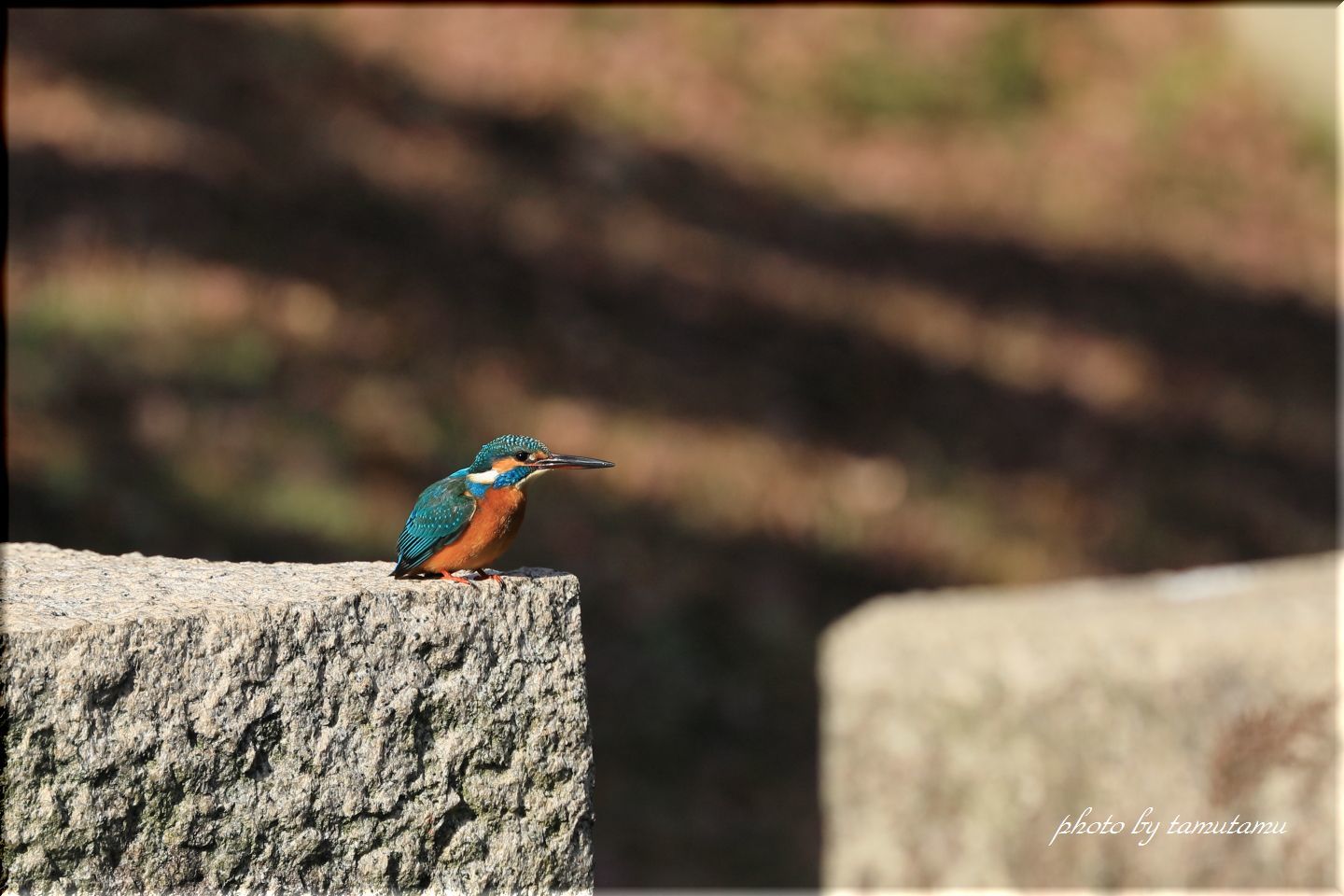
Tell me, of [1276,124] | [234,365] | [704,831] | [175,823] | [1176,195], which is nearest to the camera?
[175,823]

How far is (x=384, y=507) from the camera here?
6688 millimetres

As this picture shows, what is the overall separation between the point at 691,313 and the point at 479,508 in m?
6.60

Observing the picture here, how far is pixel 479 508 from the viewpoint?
213cm

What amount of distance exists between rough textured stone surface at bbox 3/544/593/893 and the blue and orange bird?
0.12 metres

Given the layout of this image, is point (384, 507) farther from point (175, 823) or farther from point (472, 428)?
point (175, 823)

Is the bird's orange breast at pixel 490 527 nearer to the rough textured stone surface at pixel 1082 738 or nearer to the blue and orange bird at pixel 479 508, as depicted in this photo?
the blue and orange bird at pixel 479 508

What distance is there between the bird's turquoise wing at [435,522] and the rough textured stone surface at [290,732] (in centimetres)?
10

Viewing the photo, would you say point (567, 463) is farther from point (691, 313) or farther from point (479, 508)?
point (691, 313)

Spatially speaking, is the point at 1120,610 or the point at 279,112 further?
the point at 279,112

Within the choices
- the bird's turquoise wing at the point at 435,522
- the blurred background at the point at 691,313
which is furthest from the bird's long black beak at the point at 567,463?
the blurred background at the point at 691,313

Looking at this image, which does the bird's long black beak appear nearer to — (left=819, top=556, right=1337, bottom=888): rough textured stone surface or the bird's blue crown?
the bird's blue crown

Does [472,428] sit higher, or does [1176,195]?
[1176,195]

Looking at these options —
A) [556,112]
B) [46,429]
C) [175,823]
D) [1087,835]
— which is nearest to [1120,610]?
[1087,835]

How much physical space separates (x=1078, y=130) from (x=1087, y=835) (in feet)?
24.5
